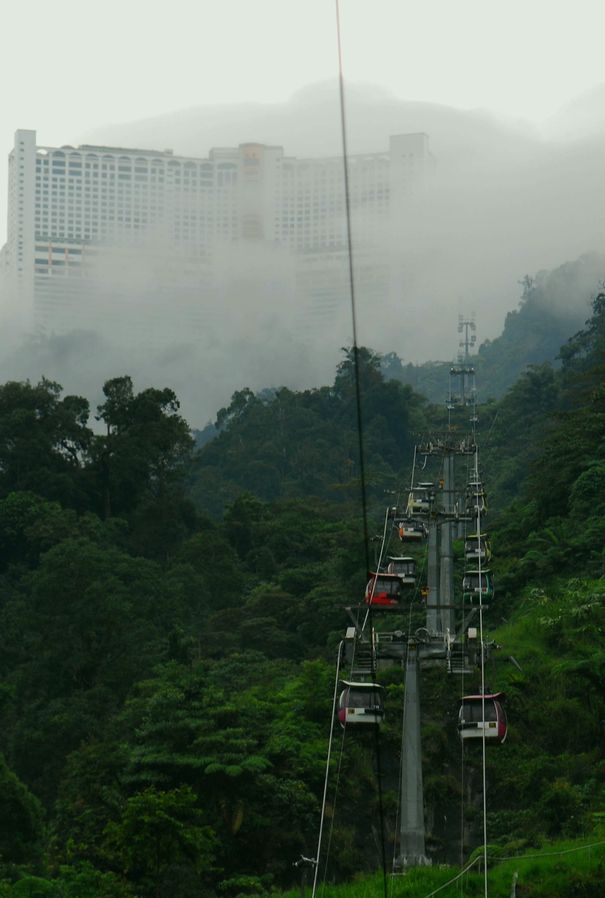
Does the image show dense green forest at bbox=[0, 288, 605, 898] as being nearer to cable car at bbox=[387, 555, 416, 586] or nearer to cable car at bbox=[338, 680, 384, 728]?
cable car at bbox=[387, 555, 416, 586]

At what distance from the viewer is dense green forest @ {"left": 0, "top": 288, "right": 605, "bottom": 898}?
2978 centimetres

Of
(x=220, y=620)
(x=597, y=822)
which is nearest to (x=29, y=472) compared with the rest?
(x=220, y=620)

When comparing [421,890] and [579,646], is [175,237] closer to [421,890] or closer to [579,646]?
[579,646]

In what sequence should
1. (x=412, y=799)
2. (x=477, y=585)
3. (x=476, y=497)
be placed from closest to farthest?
1. (x=412, y=799)
2. (x=477, y=585)
3. (x=476, y=497)

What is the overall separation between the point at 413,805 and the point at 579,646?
12191 mm

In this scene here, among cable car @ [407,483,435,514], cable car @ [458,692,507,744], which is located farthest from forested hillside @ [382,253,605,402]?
cable car @ [458,692,507,744]

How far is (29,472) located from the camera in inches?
2544

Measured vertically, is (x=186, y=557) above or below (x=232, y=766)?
above

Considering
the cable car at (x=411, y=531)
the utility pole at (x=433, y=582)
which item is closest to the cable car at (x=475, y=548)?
the utility pole at (x=433, y=582)

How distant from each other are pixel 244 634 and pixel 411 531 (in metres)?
7.10

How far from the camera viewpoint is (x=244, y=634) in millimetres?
50219

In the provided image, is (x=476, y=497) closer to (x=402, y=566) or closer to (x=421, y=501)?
(x=421, y=501)

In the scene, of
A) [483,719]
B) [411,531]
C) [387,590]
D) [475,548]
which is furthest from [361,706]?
[411,531]

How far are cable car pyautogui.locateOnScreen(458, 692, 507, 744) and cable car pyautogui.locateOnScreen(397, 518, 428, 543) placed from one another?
63.8 feet
